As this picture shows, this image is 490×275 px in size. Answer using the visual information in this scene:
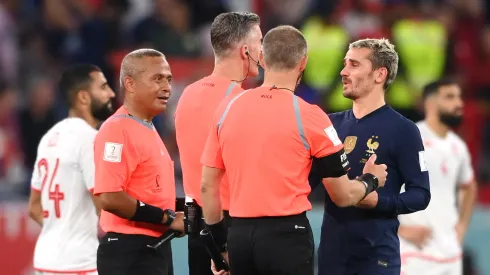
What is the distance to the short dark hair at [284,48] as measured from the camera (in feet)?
20.1

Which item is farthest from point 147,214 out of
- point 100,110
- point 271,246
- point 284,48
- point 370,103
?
point 100,110

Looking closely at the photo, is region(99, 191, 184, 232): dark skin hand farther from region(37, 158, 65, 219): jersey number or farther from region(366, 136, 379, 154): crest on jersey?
region(366, 136, 379, 154): crest on jersey

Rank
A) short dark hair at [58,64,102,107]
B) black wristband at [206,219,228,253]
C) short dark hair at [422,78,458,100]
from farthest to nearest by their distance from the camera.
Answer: short dark hair at [422,78,458,100] → short dark hair at [58,64,102,107] → black wristband at [206,219,228,253]

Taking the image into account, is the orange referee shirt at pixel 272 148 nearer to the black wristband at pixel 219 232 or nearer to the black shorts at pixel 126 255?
the black wristband at pixel 219 232

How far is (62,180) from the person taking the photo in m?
7.89

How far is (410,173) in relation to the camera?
673cm

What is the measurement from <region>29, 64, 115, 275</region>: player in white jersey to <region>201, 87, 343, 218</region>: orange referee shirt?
199cm

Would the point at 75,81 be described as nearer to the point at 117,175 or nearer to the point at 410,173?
the point at 117,175

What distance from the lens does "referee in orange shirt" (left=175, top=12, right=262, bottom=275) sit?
674 centimetres

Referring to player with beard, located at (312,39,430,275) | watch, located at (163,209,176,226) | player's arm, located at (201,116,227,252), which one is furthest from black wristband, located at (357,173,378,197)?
watch, located at (163,209,176,226)

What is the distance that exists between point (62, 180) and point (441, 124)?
11.6 feet

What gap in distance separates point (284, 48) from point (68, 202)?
252 cm

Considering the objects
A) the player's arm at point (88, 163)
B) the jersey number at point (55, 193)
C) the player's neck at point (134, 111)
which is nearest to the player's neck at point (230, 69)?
the player's neck at point (134, 111)

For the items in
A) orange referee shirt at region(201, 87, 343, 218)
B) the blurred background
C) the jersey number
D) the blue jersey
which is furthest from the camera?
the blurred background
